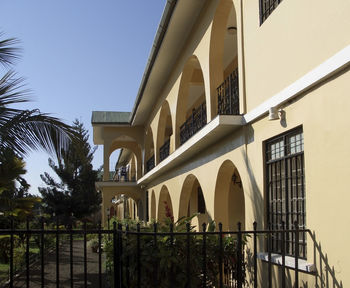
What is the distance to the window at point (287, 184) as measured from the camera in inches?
240

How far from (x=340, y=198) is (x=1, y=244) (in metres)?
10.4

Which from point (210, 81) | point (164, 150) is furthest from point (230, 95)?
point (164, 150)

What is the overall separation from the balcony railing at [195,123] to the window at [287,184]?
4.20 meters

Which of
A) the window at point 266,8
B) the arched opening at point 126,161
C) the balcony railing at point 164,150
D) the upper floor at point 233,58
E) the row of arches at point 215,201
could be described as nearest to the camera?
the upper floor at point 233,58

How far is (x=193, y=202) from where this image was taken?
18047 mm

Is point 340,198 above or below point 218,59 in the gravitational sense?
below

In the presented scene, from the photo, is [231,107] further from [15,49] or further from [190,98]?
[190,98]

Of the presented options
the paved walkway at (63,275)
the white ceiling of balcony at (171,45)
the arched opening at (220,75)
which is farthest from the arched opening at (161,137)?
the arched opening at (220,75)

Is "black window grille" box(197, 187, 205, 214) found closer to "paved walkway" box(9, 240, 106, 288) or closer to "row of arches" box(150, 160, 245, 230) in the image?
"row of arches" box(150, 160, 245, 230)

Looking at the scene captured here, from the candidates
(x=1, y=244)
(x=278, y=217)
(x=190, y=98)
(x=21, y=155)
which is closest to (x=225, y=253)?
(x=278, y=217)

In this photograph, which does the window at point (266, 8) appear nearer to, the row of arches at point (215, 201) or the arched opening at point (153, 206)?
the row of arches at point (215, 201)

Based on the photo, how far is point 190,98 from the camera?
1905cm

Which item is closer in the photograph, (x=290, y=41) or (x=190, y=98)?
(x=290, y=41)

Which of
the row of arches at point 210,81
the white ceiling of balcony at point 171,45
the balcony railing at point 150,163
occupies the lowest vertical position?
the balcony railing at point 150,163
